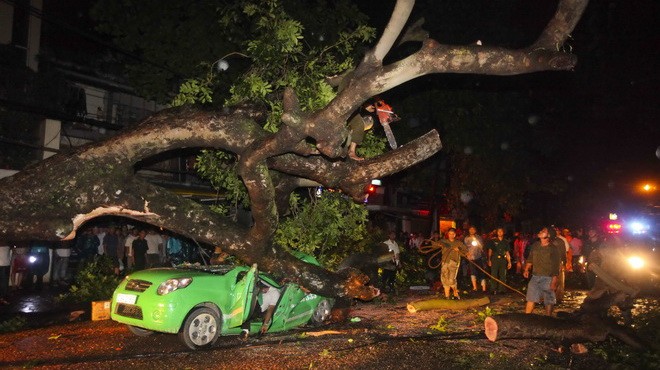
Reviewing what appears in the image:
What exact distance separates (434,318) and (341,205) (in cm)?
327

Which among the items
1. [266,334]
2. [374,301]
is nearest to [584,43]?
[374,301]

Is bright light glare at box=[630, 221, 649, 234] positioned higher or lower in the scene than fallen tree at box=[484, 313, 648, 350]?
higher

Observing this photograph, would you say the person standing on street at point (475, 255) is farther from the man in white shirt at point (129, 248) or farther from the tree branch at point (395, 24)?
the man in white shirt at point (129, 248)

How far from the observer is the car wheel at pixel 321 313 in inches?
386

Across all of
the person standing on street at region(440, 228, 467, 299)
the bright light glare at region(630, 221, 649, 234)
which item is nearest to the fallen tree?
the person standing on street at region(440, 228, 467, 299)

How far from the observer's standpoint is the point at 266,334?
8.87 meters

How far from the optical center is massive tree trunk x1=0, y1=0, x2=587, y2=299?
6.52 m

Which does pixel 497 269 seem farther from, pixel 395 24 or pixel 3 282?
pixel 3 282

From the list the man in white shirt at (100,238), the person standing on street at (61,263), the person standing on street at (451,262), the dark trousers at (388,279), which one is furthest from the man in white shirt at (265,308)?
the man in white shirt at (100,238)

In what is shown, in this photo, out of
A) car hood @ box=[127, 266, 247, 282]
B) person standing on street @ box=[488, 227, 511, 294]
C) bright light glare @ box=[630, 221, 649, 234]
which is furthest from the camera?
bright light glare @ box=[630, 221, 649, 234]

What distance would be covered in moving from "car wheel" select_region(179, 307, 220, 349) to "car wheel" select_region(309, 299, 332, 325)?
238cm

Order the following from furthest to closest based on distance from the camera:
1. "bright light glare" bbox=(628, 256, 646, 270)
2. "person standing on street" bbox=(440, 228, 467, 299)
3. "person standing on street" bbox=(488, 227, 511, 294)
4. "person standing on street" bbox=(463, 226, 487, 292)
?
"person standing on street" bbox=(463, 226, 487, 292)
"person standing on street" bbox=(488, 227, 511, 294)
"person standing on street" bbox=(440, 228, 467, 299)
"bright light glare" bbox=(628, 256, 646, 270)

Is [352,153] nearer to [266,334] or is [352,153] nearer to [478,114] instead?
[266,334]

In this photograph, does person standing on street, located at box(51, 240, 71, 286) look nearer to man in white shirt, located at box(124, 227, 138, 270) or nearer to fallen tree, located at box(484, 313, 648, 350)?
man in white shirt, located at box(124, 227, 138, 270)
